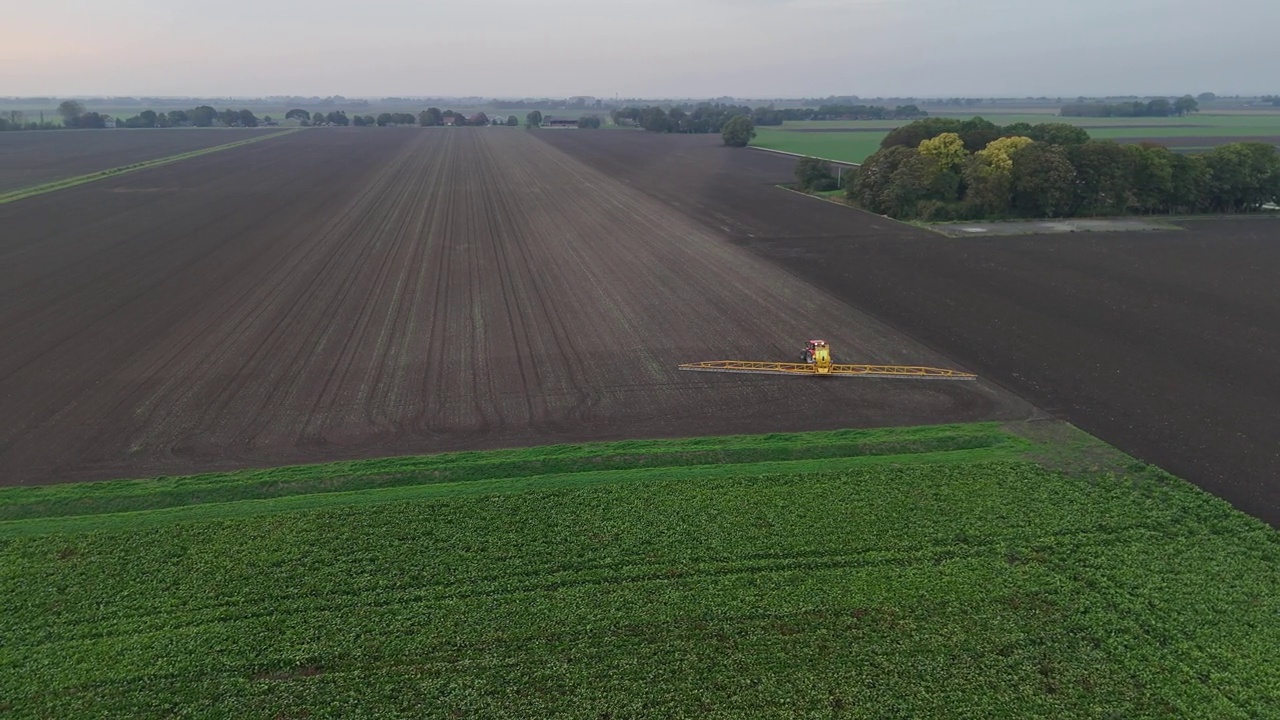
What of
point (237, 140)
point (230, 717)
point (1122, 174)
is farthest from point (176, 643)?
point (237, 140)

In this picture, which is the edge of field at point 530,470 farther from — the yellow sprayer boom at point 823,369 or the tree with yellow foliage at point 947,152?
the tree with yellow foliage at point 947,152

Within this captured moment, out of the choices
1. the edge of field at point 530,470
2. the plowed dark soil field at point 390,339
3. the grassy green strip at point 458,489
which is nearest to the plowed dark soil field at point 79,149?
the plowed dark soil field at point 390,339

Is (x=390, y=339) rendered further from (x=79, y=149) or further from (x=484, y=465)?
(x=79, y=149)

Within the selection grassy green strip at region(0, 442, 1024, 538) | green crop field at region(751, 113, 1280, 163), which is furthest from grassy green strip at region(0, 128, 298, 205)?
green crop field at region(751, 113, 1280, 163)

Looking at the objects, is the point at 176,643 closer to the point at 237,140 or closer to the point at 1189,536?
the point at 1189,536

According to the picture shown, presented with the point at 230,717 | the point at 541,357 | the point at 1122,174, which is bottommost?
the point at 230,717

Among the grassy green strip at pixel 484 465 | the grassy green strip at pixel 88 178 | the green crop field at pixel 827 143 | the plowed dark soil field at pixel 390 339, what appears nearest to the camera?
the grassy green strip at pixel 484 465
